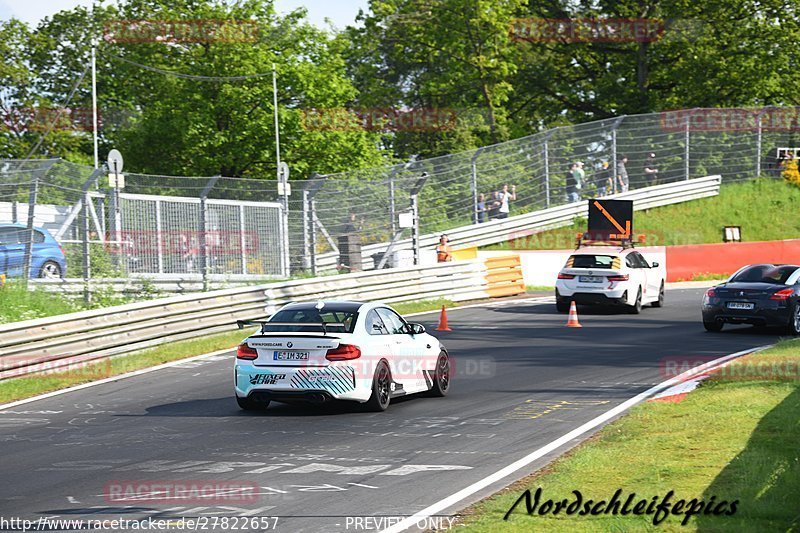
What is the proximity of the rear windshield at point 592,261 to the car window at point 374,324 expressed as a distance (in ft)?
43.8

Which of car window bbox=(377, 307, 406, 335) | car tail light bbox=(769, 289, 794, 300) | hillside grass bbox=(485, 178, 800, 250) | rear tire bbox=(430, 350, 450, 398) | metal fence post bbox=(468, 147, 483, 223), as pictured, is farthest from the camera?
hillside grass bbox=(485, 178, 800, 250)

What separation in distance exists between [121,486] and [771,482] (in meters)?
4.76

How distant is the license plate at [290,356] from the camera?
12.4 metres

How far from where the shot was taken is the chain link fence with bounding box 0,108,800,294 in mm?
20016

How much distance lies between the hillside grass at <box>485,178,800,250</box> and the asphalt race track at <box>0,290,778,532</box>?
2042 centimetres

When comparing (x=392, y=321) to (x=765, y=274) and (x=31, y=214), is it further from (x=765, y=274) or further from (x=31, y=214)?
(x=765, y=274)

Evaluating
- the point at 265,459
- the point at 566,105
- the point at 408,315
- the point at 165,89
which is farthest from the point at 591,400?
the point at 566,105

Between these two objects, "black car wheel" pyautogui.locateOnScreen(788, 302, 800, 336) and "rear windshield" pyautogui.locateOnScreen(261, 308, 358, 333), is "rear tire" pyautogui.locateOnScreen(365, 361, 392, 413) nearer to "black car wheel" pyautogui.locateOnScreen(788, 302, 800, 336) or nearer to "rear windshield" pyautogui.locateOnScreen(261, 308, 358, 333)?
"rear windshield" pyautogui.locateOnScreen(261, 308, 358, 333)

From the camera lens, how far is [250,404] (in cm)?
1312

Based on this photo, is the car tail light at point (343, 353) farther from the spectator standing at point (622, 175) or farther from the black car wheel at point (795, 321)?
the spectator standing at point (622, 175)

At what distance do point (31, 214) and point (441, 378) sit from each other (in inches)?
340

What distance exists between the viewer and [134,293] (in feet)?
69.6

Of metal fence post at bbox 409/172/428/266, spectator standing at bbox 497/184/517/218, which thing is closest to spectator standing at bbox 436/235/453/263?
metal fence post at bbox 409/172/428/266

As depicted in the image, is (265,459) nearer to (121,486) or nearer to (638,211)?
(121,486)
